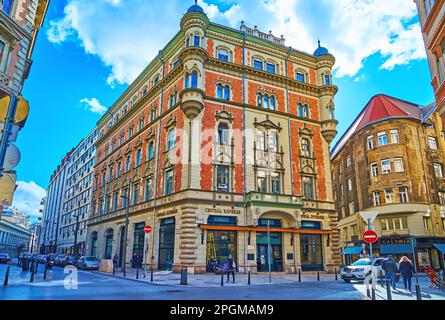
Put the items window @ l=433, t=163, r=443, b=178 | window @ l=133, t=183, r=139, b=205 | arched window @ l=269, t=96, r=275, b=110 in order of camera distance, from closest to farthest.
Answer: arched window @ l=269, t=96, r=275, b=110, window @ l=133, t=183, r=139, b=205, window @ l=433, t=163, r=443, b=178

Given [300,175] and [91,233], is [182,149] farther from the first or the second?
[91,233]

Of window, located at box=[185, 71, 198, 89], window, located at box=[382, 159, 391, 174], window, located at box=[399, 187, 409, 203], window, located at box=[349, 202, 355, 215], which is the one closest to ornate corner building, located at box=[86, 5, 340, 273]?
window, located at box=[185, 71, 198, 89]

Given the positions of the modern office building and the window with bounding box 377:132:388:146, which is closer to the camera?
the window with bounding box 377:132:388:146

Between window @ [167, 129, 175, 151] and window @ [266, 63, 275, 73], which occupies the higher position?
window @ [266, 63, 275, 73]

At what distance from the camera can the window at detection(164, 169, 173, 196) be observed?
30.7 m

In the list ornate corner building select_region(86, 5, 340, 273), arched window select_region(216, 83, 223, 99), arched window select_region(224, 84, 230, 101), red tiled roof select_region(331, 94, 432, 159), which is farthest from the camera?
red tiled roof select_region(331, 94, 432, 159)

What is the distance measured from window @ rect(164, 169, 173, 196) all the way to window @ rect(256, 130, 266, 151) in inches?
342

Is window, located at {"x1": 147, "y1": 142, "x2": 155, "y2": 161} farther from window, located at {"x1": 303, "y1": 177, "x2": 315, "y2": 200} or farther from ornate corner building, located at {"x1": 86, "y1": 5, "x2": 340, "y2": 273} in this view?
window, located at {"x1": 303, "y1": 177, "x2": 315, "y2": 200}

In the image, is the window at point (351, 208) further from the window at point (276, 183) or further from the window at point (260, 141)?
the window at point (260, 141)

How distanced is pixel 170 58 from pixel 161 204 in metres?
15.5

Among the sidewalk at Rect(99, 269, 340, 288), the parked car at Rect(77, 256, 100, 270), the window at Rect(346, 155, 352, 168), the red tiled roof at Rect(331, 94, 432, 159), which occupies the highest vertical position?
the red tiled roof at Rect(331, 94, 432, 159)

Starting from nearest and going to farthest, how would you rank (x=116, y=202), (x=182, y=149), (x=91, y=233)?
(x=182, y=149)
(x=116, y=202)
(x=91, y=233)
